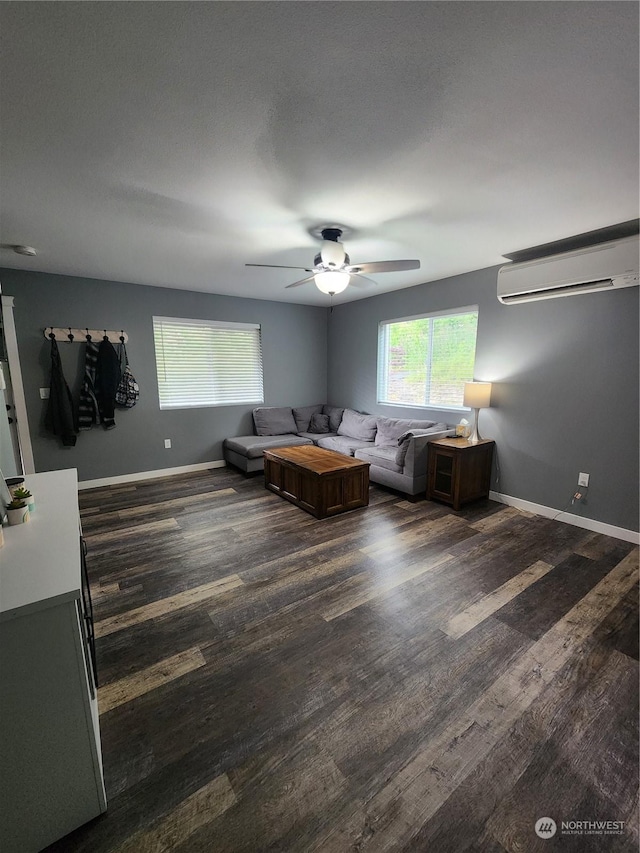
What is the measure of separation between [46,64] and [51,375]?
11.6 feet

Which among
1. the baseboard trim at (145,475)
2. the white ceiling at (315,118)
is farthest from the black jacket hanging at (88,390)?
the white ceiling at (315,118)

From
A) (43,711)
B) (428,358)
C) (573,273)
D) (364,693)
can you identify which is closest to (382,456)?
(428,358)

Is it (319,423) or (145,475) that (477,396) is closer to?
(319,423)

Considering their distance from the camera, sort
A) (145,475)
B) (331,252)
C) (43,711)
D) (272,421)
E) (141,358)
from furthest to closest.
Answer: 1. (272,421)
2. (145,475)
3. (141,358)
4. (331,252)
5. (43,711)

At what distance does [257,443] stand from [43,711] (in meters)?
3.92

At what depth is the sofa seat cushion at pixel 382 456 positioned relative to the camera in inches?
158

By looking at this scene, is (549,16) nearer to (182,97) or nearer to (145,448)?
(182,97)

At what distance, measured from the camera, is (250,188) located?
2.04 meters

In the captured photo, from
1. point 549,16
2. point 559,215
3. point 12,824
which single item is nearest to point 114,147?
point 549,16

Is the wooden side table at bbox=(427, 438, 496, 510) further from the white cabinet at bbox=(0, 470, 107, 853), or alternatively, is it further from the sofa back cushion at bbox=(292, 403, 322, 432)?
the white cabinet at bbox=(0, 470, 107, 853)

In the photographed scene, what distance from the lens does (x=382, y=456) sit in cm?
417

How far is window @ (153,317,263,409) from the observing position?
4711 mm

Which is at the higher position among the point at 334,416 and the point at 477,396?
the point at 477,396

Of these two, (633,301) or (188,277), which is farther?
(188,277)
